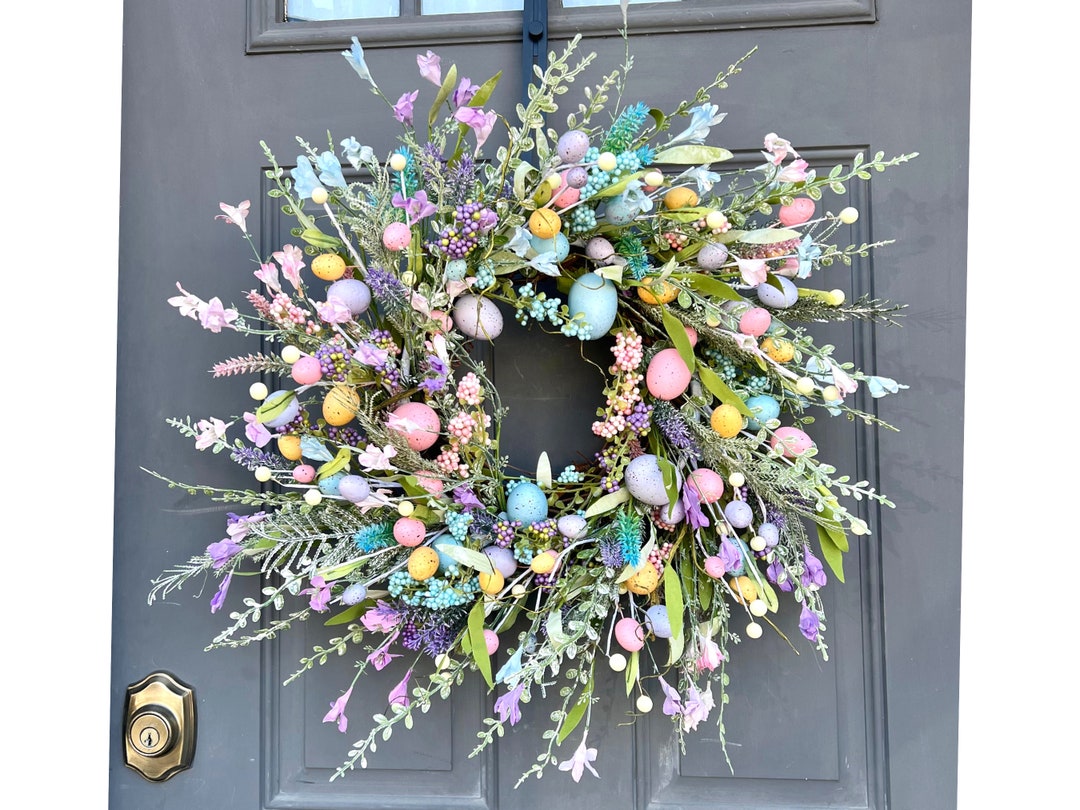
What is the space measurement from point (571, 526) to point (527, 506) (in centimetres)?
6

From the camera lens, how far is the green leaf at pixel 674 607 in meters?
0.87

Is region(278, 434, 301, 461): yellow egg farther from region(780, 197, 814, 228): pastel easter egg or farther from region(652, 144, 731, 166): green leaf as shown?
region(780, 197, 814, 228): pastel easter egg

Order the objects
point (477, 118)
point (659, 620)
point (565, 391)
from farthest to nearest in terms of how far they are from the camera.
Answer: point (565, 391), point (659, 620), point (477, 118)

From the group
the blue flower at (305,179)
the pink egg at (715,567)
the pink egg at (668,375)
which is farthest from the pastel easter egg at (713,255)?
the blue flower at (305,179)

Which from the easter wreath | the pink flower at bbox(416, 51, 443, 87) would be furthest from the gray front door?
the pink flower at bbox(416, 51, 443, 87)

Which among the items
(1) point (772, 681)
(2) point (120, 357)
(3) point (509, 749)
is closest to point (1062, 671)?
(1) point (772, 681)

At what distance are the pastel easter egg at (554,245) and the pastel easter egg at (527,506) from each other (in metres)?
0.27

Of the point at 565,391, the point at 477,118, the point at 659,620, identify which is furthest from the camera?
the point at 565,391

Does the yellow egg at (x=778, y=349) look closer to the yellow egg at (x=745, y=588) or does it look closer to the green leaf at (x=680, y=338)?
the green leaf at (x=680, y=338)

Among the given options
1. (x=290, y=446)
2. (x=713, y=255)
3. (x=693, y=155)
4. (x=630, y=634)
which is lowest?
(x=630, y=634)

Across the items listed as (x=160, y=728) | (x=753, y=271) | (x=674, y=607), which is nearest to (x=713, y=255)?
(x=753, y=271)

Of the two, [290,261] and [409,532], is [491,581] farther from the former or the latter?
[290,261]

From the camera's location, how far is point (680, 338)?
851 mm

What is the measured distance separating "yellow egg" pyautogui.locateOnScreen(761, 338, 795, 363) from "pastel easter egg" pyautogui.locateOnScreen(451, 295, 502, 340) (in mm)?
303
